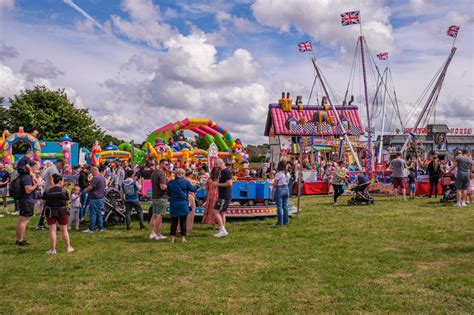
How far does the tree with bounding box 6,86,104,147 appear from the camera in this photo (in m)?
41.0

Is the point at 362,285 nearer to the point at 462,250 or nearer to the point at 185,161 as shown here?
the point at 462,250

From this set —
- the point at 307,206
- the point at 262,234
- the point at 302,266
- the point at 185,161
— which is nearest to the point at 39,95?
the point at 185,161

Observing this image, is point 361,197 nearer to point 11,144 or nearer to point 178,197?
point 178,197

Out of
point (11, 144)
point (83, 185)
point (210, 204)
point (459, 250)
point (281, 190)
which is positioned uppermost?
point (11, 144)

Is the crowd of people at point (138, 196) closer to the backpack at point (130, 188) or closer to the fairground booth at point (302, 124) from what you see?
the backpack at point (130, 188)

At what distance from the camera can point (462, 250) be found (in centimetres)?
773

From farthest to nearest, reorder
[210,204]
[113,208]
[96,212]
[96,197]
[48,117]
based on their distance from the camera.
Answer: [48,117], [113,208], [210,204], [96,212], [96,197]

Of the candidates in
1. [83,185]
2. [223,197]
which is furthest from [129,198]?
[223,197]

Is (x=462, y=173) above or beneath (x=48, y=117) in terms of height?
beneath

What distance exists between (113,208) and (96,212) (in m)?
0.84

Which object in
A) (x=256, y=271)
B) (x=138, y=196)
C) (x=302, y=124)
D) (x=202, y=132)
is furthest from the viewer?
(x=302, y=124)

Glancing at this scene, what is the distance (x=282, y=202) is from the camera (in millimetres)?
10703

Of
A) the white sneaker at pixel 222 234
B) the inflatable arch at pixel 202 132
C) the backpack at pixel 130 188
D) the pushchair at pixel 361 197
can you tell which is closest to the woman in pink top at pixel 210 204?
the white sneaker at pixel 222 234

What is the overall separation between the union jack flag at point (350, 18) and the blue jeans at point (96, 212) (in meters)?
18.4
